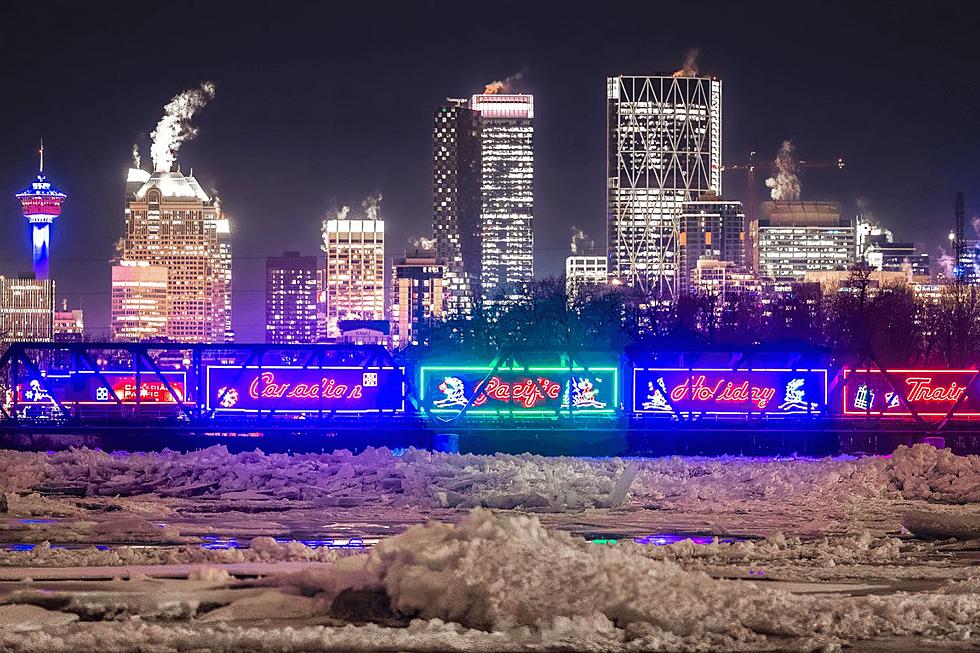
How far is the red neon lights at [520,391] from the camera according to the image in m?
36.8

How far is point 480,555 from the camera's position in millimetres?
13297

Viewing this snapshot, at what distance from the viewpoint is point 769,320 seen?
147250mm

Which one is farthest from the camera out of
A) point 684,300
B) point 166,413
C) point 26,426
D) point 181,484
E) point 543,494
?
point 684,300

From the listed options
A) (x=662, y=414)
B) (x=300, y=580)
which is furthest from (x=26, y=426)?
(x=300, y=580)

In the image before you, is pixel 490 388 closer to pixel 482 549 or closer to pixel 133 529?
pixel 133 529

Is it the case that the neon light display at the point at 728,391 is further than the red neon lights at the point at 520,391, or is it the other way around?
the neon light display at the point at 728,391

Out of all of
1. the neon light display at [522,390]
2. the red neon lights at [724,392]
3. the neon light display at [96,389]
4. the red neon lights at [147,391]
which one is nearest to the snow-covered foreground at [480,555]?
the neon light display at [522,390]

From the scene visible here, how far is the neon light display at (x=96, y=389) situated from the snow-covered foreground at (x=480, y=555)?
349 inches

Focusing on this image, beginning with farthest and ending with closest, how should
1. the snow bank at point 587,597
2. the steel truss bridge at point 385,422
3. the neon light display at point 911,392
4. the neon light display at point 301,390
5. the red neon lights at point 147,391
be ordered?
the red neon lights at point 147,391
the neon light display at point 301,390
the neon light display at point 911,392
the steel truss bridge at point 385,422
the snow bank at point 587,597

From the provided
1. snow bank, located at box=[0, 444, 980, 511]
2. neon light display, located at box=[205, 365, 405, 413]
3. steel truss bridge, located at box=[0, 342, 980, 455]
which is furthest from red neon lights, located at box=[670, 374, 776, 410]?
neon light display, located at box=[205, 365, 405, 413]

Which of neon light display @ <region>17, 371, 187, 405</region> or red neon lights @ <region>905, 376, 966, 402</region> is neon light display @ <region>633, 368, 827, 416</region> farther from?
neon light display @ <region>17, 371, 187, 405</region>

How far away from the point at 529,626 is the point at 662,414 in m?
24.5

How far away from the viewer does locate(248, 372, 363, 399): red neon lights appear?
3725cm

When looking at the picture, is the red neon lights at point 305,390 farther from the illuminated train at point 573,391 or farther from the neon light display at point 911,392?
the neon light display at point 911,392
